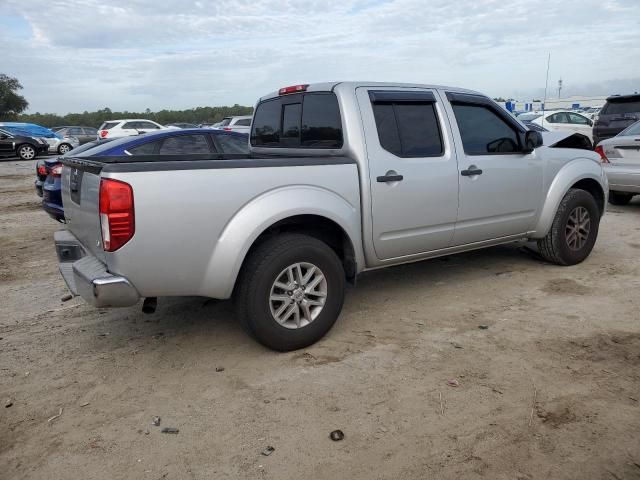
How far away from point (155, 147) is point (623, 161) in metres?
6.98

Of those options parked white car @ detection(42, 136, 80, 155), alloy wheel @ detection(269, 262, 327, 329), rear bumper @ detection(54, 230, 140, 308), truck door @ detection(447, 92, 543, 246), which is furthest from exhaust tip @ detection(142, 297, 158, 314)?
parked white car @ detection(42, 136, 80, 155)

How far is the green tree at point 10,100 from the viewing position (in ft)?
160

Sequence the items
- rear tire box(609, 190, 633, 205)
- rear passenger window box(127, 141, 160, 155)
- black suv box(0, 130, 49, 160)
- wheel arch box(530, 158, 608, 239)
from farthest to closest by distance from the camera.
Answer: black suv box(0, 130, 49, 160) → rear tire box(609, 190, 633, 205) → rear passenger window box(127, 141, 160, 155) → wheel arch box(530, 158, 608, 239)

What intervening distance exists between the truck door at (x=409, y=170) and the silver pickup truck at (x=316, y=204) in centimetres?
1

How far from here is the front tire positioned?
3545 mm

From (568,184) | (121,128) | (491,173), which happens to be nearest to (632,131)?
(568,184)

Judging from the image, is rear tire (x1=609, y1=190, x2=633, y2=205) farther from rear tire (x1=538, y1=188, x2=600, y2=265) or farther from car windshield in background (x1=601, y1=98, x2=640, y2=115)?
car windshield in background (x1=601, y1=98, x2=640, y2=115)

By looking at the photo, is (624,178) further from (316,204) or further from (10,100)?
(10,100)

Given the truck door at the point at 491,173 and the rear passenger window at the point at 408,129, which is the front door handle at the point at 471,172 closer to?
the truck door at the point at 491,173

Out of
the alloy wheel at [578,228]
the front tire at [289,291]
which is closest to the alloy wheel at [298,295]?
the front tire at [289,291]

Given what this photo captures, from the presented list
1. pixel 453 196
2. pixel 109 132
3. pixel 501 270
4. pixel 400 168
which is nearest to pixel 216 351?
pixel 400 168

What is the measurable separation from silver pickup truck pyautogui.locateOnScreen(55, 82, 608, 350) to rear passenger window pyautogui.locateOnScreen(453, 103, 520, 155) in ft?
0.04

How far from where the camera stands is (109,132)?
22828 mm

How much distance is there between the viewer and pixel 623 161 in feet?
27.0
